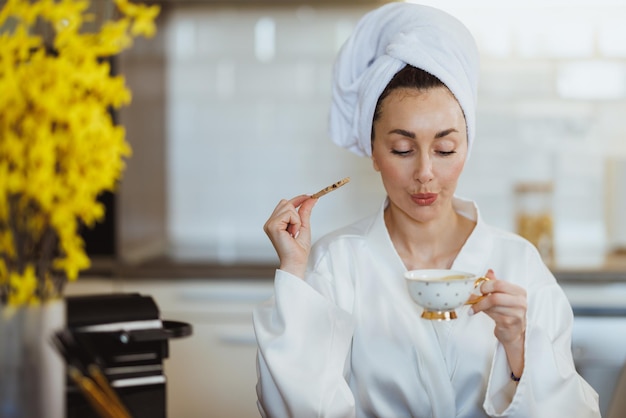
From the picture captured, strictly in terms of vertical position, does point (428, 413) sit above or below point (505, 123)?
below

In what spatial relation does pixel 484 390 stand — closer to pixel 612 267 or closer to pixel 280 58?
pixel 612 267

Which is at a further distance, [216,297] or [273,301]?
[216,297]

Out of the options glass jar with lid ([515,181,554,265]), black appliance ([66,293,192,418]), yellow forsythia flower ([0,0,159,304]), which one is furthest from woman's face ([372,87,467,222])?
glass jar with lid ([515,181,554,265])

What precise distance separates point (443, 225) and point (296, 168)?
6.65ft

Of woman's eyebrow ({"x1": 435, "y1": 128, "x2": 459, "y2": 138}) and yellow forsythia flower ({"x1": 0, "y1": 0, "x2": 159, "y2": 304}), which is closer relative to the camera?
yellow forsythia flower ({"x1": 0, "y1": 0, "x2": 159, "y2": 304})

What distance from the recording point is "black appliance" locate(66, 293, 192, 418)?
1288 mm

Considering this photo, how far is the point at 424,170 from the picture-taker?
70.9 inches

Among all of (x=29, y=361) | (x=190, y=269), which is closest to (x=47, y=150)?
(x=29, y=361)

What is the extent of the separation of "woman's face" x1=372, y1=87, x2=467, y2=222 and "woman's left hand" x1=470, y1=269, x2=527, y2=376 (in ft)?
0.80

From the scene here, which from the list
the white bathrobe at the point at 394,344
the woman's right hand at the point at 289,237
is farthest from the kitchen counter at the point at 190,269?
the woman's right hand at the point at 289,237

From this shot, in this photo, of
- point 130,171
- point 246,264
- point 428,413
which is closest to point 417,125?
point 428,413

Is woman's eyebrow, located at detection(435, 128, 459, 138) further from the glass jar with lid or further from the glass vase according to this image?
the glass jar with lid

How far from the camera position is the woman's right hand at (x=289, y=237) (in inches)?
70.2

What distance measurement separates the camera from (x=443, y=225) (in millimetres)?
2023
